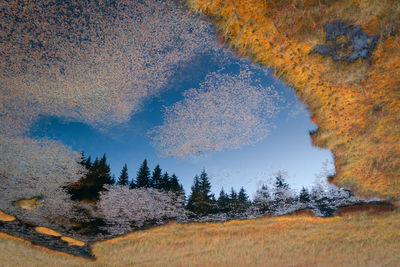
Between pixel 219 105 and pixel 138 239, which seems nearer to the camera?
pixel 219 105

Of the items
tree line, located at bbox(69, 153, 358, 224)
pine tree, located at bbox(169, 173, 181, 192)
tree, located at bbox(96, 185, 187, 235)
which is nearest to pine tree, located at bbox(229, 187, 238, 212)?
tree line, located at bbox(69, 153, 358, 224)

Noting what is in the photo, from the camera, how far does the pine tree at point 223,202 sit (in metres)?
5.81

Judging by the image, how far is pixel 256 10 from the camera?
2.79m

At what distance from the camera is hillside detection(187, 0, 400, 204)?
277cm

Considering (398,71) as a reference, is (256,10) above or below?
above

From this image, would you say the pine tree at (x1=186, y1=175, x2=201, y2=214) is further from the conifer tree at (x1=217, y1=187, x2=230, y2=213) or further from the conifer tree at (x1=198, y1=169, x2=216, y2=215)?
the conifer tree at (x1=217, y1=187, x2=230, y2=213)

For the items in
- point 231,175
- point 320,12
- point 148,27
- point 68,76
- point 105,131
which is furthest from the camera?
point 231,175

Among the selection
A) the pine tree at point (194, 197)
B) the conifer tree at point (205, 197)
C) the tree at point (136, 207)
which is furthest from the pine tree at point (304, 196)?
the tree at point (136, 207)

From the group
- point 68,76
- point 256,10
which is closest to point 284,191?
point 256,10

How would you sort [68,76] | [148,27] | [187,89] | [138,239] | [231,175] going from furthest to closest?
1. [138,239]
2. [231,175]
3. [187,89]
4. [68,76]
5. [148,27]

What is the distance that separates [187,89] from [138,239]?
19.4ft

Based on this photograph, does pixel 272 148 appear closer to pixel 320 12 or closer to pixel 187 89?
pixel 187 89

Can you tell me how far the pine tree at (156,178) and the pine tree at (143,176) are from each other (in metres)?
0.12

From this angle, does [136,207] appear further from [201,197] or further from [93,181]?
[201,197]
